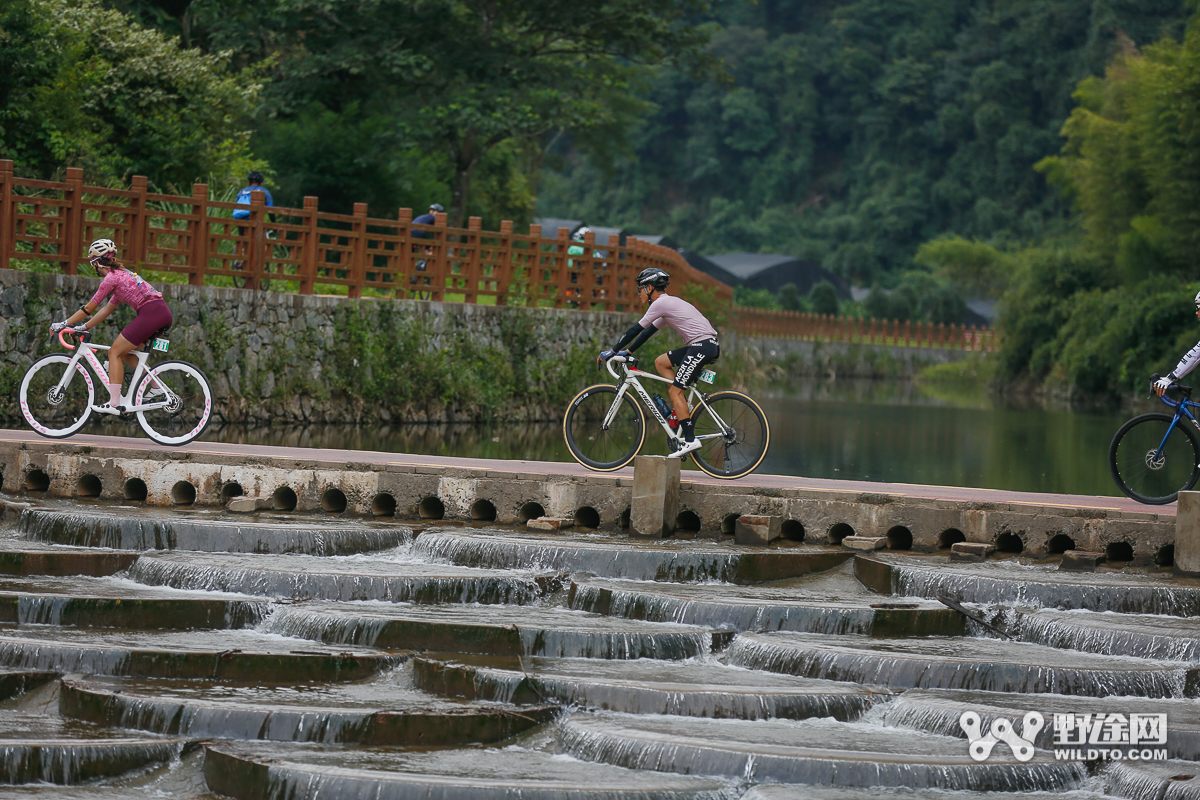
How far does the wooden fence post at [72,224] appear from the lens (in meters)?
16.0

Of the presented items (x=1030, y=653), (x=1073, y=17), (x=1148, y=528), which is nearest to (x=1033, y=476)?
(x=1148, y=528)

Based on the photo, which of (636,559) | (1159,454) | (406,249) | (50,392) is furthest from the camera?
(406,249)

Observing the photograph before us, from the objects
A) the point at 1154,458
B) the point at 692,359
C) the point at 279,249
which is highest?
the point at 279,249

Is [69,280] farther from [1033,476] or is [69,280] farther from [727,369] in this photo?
[727,369]

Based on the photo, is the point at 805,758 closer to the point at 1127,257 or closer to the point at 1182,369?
the point at 1182,369

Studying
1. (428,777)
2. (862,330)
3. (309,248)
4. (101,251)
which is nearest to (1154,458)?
(428,777)

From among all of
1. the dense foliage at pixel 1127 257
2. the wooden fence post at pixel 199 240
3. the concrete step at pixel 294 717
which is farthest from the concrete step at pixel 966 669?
the dense foliage at pixel 1127 257

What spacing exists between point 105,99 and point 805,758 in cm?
1690

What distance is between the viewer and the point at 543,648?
7730mm

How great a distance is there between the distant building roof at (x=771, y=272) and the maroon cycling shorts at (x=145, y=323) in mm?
50098

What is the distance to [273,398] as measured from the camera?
18359 millimetres

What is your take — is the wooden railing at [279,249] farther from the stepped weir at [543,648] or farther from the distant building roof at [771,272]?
the distant building roof at [771,272]

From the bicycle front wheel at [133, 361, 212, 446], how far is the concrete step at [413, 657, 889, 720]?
4.87 metres

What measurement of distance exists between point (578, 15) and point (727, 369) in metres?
8.48
